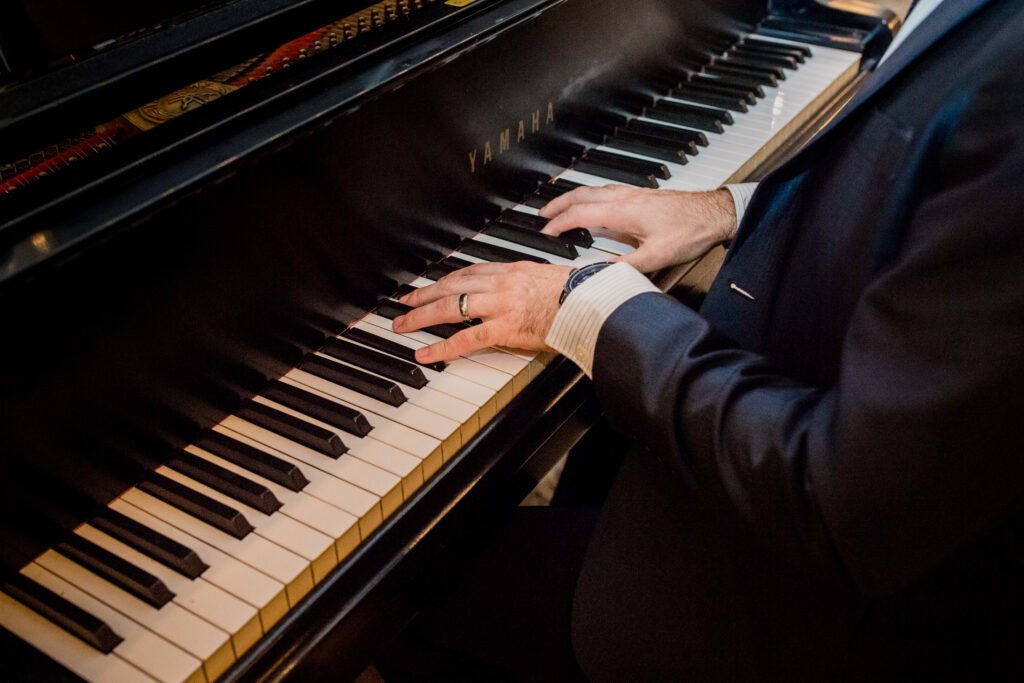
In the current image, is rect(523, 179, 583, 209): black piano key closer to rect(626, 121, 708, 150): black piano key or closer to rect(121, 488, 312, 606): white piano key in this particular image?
rect(626, 121, 708, 150): black piano key

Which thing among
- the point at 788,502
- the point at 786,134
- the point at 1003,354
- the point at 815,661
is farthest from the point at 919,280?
the point at 786,134

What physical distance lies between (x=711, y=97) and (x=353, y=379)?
4.23 feet

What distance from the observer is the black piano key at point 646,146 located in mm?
1812

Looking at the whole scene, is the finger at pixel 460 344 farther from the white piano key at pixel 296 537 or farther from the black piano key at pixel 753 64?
the black piano key at pixel 753 64

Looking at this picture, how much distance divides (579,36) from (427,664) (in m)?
1.31

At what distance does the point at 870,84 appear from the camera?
1.04 m

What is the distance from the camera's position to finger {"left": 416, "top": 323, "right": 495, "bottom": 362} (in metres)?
1.26

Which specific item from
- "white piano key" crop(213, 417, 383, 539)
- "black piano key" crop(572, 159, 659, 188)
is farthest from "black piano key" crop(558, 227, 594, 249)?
"white piano key" crop(213, 417, 383, 539)

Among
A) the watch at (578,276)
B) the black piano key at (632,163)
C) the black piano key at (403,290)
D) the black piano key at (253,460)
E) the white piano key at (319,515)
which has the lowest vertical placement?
the white piano key at (319,515)

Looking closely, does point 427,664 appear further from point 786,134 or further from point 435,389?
point 786,134

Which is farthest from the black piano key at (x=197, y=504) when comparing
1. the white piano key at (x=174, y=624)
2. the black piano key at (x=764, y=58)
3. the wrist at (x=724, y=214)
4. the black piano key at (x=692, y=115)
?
the black piano key at (x=764, y=58)

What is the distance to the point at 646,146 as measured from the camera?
1835 millimetres

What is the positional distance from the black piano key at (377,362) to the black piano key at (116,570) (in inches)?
17.4

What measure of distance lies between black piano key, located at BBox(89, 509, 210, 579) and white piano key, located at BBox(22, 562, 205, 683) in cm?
8
